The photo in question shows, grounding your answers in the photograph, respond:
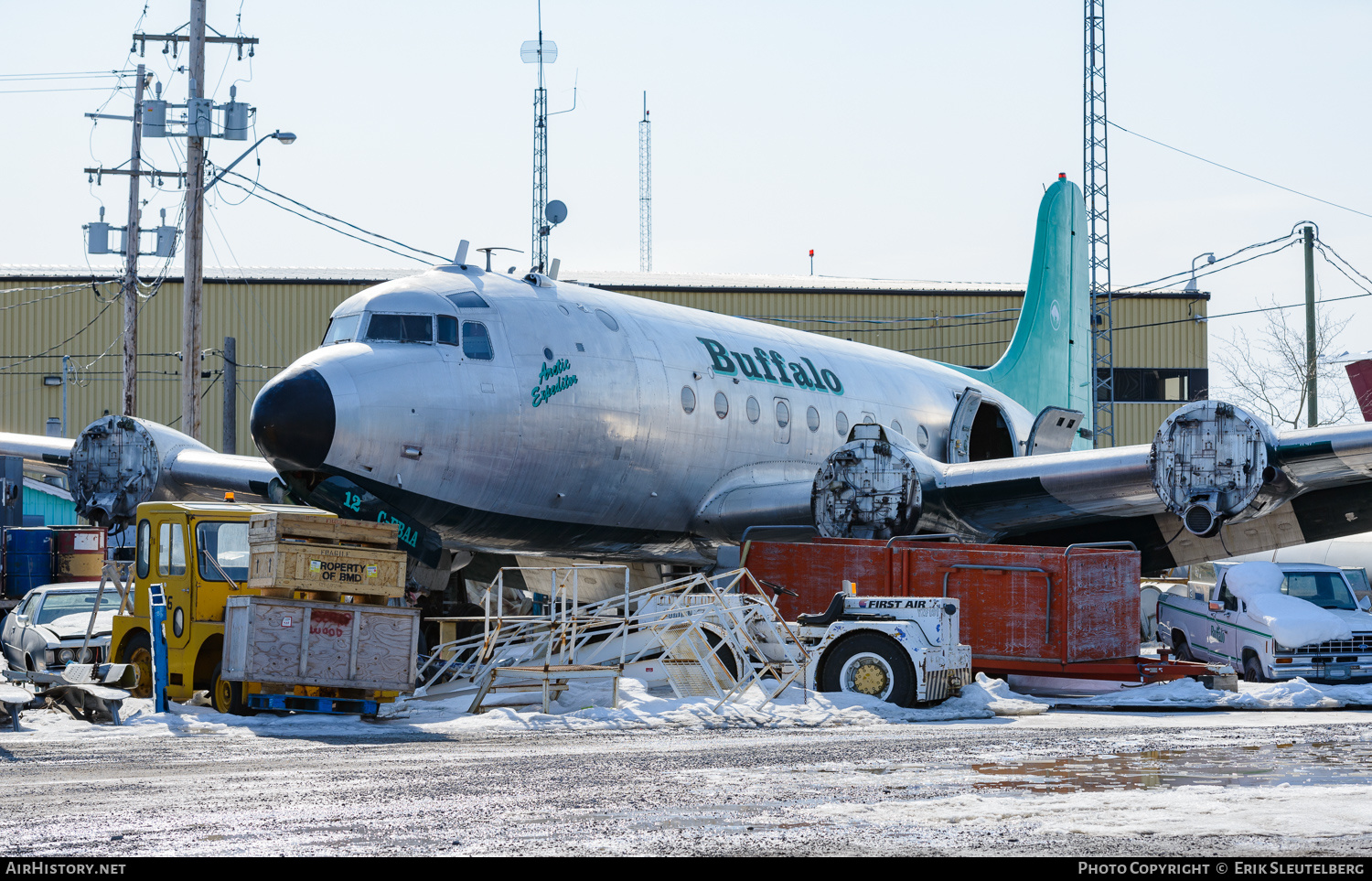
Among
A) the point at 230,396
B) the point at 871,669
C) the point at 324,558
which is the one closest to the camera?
the point at 324,558

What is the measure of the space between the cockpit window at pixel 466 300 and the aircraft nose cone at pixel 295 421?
2.28 m

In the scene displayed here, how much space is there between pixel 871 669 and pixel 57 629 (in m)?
11.3

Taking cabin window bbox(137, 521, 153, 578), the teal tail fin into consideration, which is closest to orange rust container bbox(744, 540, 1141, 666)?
cabin window bbox(137, 521, 153, 578)

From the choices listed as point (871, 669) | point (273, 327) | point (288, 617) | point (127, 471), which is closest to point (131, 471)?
point (127, 471)

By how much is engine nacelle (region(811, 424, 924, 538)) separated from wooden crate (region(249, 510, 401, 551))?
5.89 meters

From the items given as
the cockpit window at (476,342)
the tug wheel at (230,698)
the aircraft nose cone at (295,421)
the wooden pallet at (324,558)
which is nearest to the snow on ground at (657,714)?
the tug wheel at (230,698)

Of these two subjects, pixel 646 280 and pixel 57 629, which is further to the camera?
pixel 646 280

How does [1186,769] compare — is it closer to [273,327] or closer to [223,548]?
[223,548]

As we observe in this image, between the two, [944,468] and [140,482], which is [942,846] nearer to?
[944,468]

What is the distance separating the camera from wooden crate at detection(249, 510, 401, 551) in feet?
42.1

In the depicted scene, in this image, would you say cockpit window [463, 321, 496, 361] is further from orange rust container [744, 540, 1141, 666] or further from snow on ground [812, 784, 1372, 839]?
snow on ground [812, 784, 1372, 839]

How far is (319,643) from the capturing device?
41.8ft

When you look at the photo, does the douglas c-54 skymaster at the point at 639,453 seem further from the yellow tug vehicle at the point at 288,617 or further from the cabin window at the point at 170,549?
the cabin window at the point at 170,549

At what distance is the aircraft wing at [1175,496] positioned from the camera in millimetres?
15617
